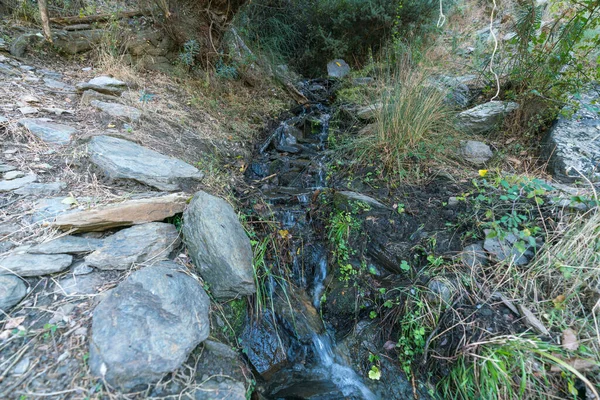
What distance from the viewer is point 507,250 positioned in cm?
159

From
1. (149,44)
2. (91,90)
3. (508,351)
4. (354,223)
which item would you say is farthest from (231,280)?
(149,44)

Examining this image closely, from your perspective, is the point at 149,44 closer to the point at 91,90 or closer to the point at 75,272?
the point at 91,90

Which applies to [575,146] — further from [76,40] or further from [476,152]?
[76,40]

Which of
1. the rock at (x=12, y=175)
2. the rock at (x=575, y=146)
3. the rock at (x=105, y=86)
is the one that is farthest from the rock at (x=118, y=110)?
the rock at (x=575, y=146)

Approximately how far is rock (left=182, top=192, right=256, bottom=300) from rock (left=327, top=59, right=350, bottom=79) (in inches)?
169

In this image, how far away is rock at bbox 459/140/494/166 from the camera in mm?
2406

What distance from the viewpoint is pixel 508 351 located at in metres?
1.24

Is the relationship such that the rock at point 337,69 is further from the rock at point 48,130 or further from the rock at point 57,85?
the rock at point 48,130

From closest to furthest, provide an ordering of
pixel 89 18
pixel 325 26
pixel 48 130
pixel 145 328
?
pixel 145 328, pixel 48 130, pixel 89 18, pixel 325 26

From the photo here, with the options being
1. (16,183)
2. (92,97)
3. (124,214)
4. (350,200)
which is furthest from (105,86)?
(350,200)

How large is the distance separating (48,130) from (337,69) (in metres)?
4.45

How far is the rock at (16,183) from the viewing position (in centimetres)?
156

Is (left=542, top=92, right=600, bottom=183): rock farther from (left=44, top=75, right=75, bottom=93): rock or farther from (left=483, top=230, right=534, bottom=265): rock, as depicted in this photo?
(left=44, top=75, right=75, bottom=93): rock

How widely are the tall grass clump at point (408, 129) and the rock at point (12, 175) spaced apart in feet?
7.71
